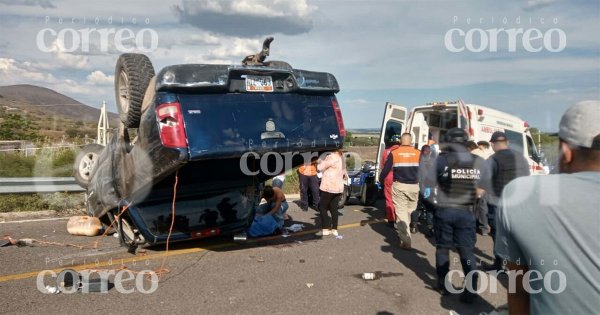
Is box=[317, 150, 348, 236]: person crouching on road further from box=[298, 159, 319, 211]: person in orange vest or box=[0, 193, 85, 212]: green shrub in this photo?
box=[0, 193, 85, 212]: green shrub

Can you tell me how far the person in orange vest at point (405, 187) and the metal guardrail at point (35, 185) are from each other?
7029mm

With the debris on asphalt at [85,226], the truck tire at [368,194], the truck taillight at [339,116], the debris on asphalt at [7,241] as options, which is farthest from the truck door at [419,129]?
the debris on asphalt at [7,241]

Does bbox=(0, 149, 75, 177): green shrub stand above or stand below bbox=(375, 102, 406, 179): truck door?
below

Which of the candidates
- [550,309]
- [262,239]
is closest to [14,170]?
[262,239]

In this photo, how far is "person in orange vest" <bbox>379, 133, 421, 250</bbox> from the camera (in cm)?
737

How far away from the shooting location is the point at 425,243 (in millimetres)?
7930

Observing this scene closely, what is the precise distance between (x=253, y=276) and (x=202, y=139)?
1.89m

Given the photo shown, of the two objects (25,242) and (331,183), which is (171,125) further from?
(25,242)

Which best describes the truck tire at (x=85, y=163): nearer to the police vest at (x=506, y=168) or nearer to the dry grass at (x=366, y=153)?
the police vest at (x=506, y=168)

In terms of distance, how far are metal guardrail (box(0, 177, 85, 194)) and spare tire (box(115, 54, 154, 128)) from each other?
18.0 ft

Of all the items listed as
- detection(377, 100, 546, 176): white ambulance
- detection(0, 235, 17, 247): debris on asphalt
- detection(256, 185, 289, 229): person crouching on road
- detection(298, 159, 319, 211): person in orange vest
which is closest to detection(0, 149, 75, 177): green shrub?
detection(0, 235, 17, 247): debris on asphalt

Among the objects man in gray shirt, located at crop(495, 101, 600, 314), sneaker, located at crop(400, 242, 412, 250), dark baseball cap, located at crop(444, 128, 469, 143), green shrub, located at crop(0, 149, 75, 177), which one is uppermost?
dark baseball cap, located at crop(444, 128, 469, 143)

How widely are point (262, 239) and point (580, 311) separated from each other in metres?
6.34

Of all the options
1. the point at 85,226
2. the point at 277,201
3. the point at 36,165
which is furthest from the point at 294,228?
the point at 36,165
